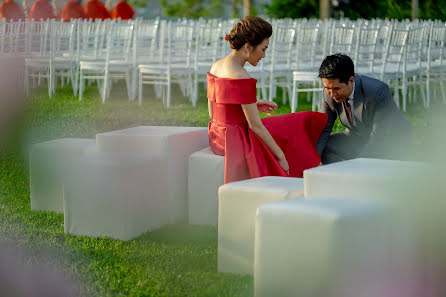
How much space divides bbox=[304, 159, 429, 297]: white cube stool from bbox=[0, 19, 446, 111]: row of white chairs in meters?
4.45

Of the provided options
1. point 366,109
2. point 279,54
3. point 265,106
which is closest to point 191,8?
point 279,54

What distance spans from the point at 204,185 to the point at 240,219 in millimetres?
755

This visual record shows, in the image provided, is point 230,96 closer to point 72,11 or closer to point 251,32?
point 251,32

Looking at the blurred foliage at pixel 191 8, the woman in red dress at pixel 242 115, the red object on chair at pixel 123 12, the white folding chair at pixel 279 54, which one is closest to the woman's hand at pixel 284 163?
the woman in red dress at pixel 242 115

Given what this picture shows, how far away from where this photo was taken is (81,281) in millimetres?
2971

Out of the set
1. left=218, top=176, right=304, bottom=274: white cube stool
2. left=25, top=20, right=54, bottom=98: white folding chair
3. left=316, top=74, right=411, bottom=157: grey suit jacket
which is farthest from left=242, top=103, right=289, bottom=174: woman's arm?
left=25, top=20, right=54, bottom=98: white folding chair

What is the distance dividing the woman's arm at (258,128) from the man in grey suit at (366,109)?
392 mm

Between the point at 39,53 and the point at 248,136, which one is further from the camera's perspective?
the point at 39,53

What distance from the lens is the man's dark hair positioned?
363 cm

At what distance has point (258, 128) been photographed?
12.1 ft

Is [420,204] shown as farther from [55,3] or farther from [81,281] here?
[55,3]

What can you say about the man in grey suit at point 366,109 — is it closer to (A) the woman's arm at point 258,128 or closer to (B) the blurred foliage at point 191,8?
(A) the woman's arm at point 258,128

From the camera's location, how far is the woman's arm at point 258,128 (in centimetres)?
365

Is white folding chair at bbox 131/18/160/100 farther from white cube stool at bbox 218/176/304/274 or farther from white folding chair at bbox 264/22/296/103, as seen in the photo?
white cube stool at bbox 218/176/304/274
